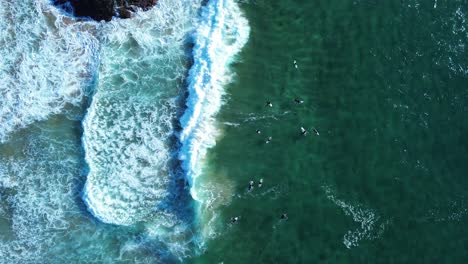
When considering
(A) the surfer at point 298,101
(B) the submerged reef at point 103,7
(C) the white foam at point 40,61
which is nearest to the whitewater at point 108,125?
(C) the white foam at point 40,61

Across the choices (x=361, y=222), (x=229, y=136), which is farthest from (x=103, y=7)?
(x=361, y=222)

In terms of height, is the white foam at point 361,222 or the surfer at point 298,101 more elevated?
the surfer at point 298,101

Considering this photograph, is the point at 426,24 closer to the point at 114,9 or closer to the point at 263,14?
the point at 263,14

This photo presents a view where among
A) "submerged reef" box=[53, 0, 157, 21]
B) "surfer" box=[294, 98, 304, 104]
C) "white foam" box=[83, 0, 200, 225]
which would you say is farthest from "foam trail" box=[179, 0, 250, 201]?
"surfer" box=[294, 98, 304, 104]

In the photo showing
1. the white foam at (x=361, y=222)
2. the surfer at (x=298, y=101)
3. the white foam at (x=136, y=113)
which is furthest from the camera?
the surfer at (x=298, y=101)

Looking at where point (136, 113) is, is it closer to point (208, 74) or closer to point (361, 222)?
point (208, 74)

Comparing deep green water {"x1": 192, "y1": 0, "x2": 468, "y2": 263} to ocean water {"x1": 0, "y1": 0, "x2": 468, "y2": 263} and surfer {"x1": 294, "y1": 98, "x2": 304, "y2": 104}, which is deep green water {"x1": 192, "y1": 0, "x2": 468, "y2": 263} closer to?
ocean water {"x1": 0, "y1": 0, "x2": 468, "y2": 263}

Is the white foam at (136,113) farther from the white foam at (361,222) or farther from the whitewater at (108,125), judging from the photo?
the white foam at (361,222)

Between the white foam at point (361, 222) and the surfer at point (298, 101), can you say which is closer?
the white foam at point (361, 222)
